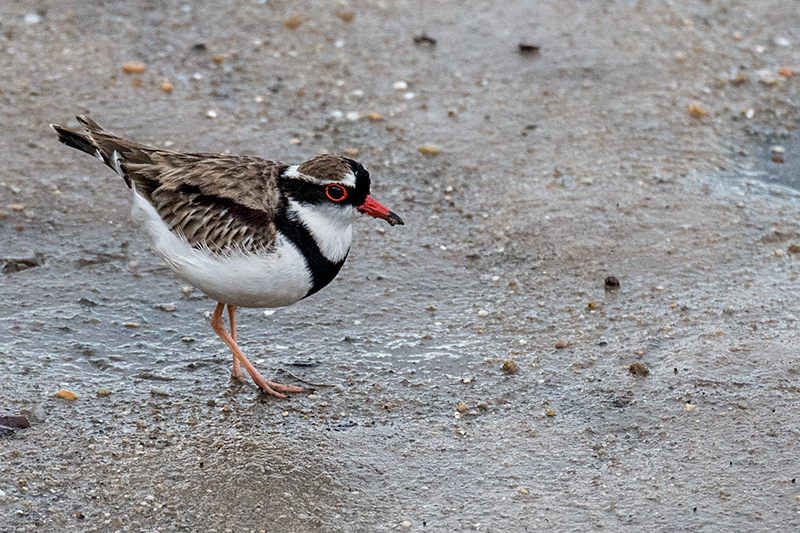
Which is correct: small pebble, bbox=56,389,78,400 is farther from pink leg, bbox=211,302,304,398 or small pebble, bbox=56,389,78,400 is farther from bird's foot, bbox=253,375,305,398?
bird's foot, bbox=253,375,305,398

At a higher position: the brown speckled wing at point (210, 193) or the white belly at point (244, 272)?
the brown speckled wing at point (210, 193)

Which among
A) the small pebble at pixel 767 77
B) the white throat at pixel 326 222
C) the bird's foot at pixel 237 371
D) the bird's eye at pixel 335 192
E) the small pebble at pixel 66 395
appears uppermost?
the bird's eye at pixel 335 192

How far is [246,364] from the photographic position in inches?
204

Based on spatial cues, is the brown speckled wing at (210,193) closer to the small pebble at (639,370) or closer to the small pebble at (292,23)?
the small pebble at (639,370)

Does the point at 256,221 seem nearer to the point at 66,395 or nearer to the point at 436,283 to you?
the point at 66,395

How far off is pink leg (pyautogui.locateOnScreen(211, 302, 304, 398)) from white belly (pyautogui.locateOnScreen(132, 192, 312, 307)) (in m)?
0.26

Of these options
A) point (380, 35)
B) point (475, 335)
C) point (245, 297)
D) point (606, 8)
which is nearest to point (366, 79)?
point (380, 35)

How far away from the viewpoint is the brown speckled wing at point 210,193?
4758mm

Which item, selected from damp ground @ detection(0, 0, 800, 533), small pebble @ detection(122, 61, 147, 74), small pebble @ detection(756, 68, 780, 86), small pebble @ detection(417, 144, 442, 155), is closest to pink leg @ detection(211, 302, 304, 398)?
damp ground @ detection(0, 0, 800, 533)

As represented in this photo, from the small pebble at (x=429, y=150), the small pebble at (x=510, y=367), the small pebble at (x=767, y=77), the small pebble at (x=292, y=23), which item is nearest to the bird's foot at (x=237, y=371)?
the small pebble at (x=510, y=367)

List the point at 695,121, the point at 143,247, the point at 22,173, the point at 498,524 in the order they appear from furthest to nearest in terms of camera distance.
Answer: the point at 695,121 < the point at 22,173 < the point at 143,247 < the point at 498,524

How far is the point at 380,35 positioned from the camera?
8.80m

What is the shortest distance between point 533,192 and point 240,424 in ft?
10.5

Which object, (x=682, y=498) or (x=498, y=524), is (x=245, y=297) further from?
(x=682, y=498)
